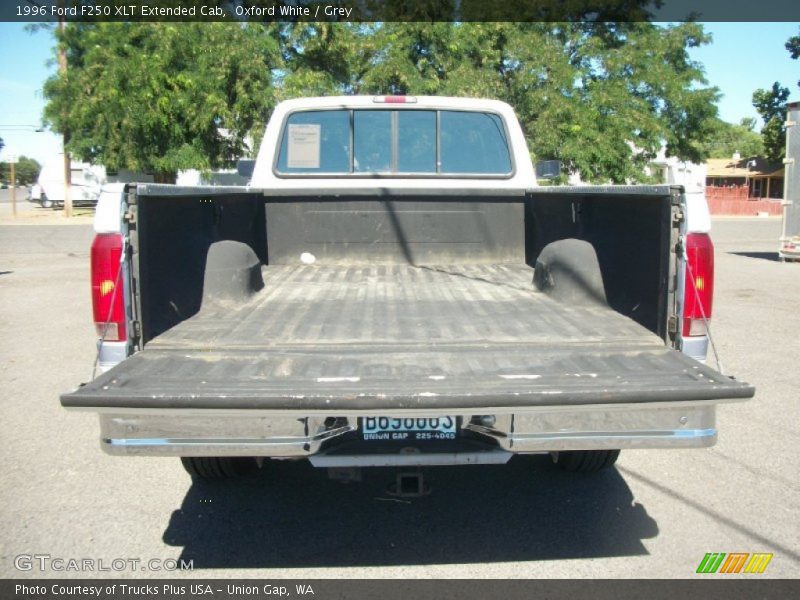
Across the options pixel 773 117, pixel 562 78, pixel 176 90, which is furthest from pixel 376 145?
pixel 773 117

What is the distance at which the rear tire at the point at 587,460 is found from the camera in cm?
402

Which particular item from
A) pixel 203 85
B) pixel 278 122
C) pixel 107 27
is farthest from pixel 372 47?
pixel 278 122

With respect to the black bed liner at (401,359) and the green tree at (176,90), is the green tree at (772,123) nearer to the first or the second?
the green tree at (176,90)

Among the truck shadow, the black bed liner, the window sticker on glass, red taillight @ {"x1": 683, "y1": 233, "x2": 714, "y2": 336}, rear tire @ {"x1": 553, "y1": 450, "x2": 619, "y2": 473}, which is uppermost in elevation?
the window sticker on glass

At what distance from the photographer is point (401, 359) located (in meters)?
3.02

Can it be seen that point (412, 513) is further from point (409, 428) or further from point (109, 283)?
point (109, 283)

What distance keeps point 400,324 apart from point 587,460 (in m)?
1.39

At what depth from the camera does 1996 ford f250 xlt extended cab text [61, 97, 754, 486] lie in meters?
2.66

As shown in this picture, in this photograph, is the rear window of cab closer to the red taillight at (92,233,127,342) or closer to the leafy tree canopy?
the red taillight at (92,233,127,342)

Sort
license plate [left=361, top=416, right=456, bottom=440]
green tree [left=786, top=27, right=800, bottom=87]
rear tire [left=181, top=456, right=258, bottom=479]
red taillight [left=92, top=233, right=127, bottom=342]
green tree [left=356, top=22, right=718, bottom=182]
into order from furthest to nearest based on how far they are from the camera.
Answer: green tree [left=786, top=27, right=800, bottom=87]
green tree [left=356, top=22, right=718, bottom=182]
rear tire [left=181, top=456, right=258, bottom=479]
red taillight [left=92, top=233, right=127, bottom=342]
license plate [left=361, top=416, right=456, bottom=440]

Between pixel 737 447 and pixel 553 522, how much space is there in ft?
5.66

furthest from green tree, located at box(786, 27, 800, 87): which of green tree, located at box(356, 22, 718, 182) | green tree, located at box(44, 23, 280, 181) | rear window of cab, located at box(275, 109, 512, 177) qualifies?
rear window of cab, located at box(275, 109, 512, 177)

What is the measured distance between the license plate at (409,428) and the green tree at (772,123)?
41.0m

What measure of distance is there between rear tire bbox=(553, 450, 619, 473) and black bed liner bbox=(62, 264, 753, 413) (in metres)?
0.79
